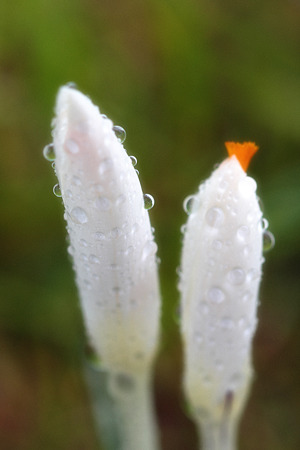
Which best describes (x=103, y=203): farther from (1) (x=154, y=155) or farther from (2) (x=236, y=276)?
(1) (x=154, y=155)

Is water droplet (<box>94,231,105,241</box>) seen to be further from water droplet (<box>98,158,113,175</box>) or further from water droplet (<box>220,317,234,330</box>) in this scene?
water droplet (<box>220,317,234,330</box>)

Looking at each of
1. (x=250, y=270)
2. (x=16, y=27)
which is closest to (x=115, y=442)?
(x=250, y=270)

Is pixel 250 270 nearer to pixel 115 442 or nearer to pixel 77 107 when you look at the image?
pixel 77 107

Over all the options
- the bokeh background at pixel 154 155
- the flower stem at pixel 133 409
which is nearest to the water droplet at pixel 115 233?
the flower stem at pixel 133 409

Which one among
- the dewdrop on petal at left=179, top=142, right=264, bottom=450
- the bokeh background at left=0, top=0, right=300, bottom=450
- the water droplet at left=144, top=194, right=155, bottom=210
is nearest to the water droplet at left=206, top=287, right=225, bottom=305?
the dewdrop on petal at left=179, top=142, right=264, bottom=450

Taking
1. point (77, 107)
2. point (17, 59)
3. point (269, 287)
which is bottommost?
point (77, 107)
